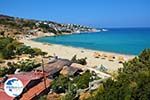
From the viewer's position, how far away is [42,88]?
18.9m

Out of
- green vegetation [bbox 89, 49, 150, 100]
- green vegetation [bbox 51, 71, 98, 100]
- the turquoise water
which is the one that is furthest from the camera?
the turquoise water

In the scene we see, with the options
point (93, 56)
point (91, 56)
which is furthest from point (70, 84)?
point (91, 56)

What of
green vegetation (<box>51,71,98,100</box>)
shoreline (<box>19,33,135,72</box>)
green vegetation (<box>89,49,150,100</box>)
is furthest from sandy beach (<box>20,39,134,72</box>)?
green vegetation (<box>89,49,150,100</box>)

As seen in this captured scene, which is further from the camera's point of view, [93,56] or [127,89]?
[93,56]

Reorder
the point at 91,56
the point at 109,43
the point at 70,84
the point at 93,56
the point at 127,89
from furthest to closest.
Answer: the point at 109,43 → the point at 91,56 → the point at 93,56 → the point at 70,84 → the point at 127,89

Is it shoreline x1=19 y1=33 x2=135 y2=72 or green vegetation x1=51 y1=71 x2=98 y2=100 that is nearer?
green vegetation x1=51 y1=71 x2=98 y2=100

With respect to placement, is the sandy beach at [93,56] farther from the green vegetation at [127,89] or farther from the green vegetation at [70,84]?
the green vegetation at [127,89]

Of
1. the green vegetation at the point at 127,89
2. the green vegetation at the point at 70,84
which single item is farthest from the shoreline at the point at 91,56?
the green vegetation at the point at 127,89

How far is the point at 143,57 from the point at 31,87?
6.06 metres

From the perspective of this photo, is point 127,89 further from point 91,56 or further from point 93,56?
point 91,56

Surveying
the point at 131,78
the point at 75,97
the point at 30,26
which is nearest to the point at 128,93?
the point at 131,78

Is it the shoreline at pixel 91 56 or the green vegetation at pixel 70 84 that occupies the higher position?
the green vegetation at pixel 70 84

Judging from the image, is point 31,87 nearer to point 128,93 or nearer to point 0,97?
point 0,97

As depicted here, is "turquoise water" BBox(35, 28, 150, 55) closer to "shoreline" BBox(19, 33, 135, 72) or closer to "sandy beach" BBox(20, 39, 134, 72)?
"shoreline" BBox(19, 33, 135, 72)
